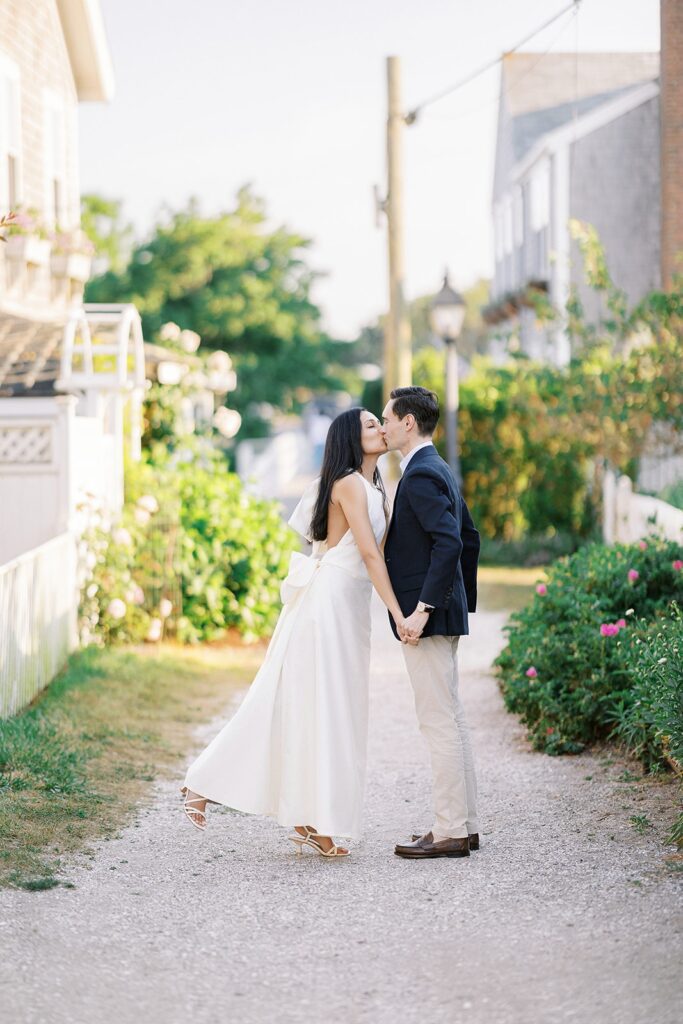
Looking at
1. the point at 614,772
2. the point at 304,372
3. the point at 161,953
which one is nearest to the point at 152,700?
the point at 614,772

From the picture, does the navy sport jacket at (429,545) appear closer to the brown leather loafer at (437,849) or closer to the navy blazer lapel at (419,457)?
the navy blazer lapel at (419,457)

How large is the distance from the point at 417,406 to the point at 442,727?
1353 mm

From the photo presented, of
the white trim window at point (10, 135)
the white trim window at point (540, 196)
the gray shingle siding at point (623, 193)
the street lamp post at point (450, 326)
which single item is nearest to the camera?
the white trim window at point (10, 135)

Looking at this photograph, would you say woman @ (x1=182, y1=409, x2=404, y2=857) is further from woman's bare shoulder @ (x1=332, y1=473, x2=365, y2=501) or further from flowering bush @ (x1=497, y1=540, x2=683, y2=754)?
flowering bush @ (x1=497, y1=540, x2=683, y2=754)

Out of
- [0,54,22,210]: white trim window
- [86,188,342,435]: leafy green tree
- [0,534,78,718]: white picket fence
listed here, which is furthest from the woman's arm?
[86,188,342,435]: leafy green tree

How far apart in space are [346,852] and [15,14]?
10191 millimetres

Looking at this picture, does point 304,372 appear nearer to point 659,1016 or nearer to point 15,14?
point 15,14

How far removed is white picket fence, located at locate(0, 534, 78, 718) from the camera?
8102 mm

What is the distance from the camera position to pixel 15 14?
13461mm

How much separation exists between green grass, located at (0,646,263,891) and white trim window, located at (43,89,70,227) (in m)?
5.56

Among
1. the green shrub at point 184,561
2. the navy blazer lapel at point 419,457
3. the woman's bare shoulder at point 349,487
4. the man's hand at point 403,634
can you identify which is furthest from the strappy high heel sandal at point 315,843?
the green shrub at point 184,561

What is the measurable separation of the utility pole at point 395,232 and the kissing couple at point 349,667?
10942 millimetres

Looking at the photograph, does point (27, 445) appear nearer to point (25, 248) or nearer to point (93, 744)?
point (25, 248)

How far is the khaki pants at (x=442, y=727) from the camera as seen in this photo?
5.91 m
